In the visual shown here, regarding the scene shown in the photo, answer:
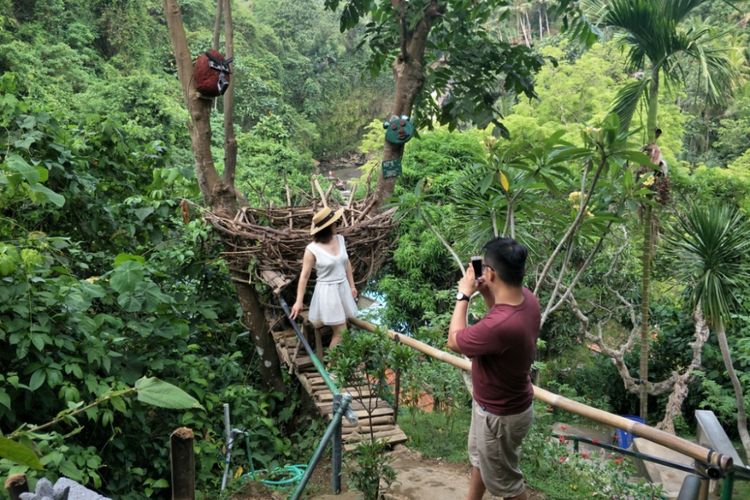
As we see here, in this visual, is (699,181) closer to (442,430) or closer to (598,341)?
(598,341)

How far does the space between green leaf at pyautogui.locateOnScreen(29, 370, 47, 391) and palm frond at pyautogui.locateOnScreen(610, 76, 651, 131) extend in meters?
6.97

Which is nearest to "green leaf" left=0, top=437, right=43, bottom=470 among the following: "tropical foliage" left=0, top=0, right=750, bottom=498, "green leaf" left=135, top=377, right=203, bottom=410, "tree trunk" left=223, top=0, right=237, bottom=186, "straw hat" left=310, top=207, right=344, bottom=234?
"tropical foliage" left=0, top=0, right=750, bottom=498

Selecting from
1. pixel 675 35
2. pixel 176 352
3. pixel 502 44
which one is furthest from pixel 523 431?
pixel 675 35

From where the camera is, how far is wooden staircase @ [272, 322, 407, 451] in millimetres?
3549

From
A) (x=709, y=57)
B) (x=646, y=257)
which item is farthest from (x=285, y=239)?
(x=709, y=57)

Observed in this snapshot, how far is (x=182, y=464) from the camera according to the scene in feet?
5.42

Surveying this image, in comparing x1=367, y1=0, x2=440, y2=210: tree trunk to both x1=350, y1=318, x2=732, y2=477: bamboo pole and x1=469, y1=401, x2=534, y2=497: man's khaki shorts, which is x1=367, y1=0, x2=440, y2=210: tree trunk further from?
x1=469, y1=401, x2=534, y2=497: man's khaki shorts

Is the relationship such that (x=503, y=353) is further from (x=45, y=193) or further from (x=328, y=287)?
(x=45, y=193)

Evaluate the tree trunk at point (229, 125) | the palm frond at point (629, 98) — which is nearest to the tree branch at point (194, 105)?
the tree trunk at point (229, 125)

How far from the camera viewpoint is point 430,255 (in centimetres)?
973

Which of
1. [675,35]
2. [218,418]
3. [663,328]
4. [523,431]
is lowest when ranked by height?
[663,328]

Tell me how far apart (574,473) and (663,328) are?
267 inches

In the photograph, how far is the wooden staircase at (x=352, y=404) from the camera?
355 cm

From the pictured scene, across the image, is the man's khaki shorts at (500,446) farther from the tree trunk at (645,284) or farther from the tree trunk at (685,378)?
the tree trunk at (685,378)
